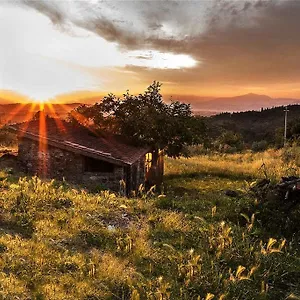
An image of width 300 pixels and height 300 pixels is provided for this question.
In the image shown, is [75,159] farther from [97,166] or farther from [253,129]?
[253,129]

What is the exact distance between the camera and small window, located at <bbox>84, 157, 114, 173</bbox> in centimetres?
1872

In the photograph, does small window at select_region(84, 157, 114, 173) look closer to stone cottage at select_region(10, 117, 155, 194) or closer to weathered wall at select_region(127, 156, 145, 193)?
stone cottage at select_region(10, 117, 155, 194)

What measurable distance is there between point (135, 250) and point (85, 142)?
12.6 m

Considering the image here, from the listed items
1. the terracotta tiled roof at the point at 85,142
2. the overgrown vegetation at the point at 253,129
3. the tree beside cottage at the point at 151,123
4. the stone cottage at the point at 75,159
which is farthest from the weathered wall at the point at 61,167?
the overgrown vegetation at the point at 253,129

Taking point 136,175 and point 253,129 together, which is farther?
point 253,129

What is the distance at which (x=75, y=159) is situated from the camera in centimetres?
1814

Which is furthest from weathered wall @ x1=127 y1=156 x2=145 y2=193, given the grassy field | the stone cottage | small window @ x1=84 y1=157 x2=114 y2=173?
the grassy field

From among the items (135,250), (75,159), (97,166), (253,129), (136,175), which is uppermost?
(253,129)

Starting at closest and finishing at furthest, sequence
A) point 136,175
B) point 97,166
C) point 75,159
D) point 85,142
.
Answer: point 75,159
point 97,166
point 85,142
point 136,175

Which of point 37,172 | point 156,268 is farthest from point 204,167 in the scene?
point 156,268

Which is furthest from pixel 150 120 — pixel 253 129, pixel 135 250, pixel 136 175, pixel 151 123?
pixel 253 129

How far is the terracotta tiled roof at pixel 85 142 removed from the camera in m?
17.6

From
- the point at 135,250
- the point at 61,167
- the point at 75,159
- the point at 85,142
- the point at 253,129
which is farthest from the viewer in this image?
the point at 253,129

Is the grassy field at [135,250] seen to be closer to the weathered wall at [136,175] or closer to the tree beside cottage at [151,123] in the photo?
the weathered wall at [136,175]
